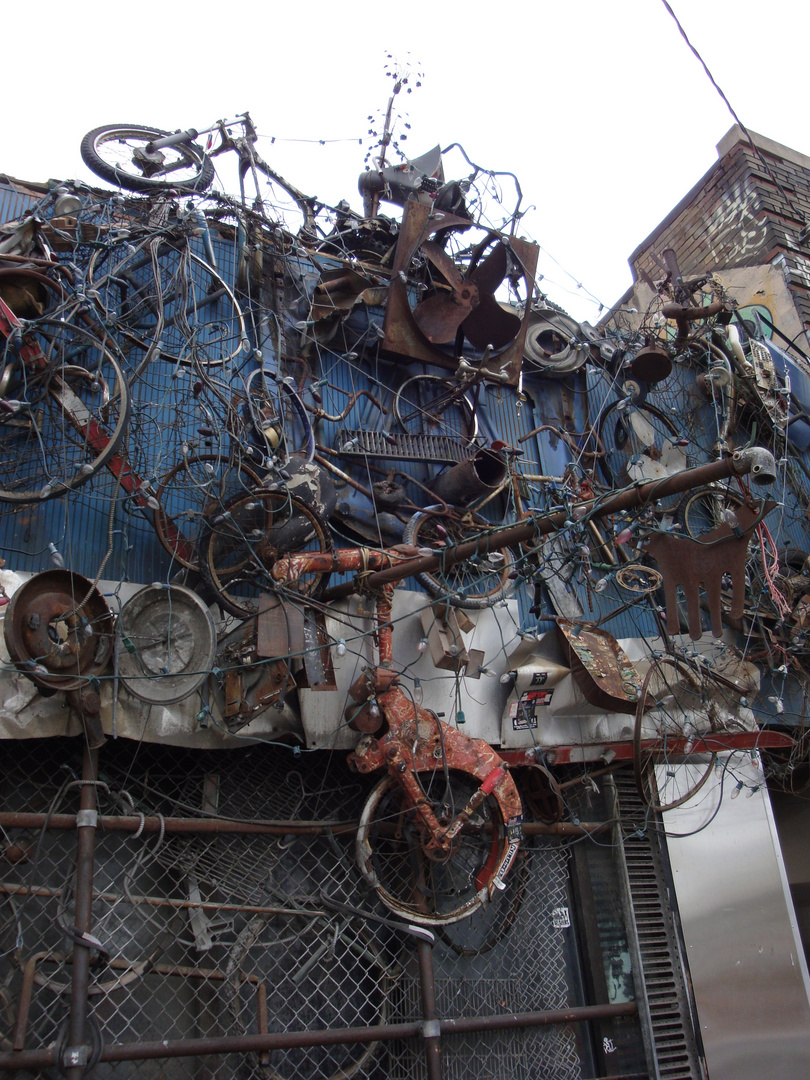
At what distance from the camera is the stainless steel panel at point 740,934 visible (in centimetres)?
661

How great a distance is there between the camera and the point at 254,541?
621cm

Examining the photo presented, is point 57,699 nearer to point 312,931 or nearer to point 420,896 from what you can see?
point 312,931

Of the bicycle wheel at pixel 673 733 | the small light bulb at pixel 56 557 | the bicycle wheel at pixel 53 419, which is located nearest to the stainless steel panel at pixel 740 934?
the bicycle wheel at pixel 673 733

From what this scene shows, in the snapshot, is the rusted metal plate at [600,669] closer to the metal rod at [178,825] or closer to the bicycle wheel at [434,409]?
the metal rod at [178,825]

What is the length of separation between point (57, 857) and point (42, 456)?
9.97 feet

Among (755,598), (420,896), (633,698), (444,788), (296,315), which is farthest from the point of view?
(755,598)

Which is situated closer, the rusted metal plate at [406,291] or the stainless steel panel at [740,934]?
the stainless steel panel at [740,934]

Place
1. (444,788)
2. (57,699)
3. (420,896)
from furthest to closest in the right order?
(444,788)
(420,896)
(57,699)

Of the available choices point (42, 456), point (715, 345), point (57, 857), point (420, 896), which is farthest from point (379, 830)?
point (715, 345)

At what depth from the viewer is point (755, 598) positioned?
8773mm

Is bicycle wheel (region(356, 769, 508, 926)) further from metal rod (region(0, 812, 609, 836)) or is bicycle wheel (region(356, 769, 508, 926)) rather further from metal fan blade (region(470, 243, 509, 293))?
metal fan blade (region(470, 243, 509, 293))

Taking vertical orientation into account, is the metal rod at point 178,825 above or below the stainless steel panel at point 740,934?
above

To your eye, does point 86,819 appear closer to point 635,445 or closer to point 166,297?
point 166,297

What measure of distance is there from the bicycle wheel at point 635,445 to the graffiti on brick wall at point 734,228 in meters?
5.48
